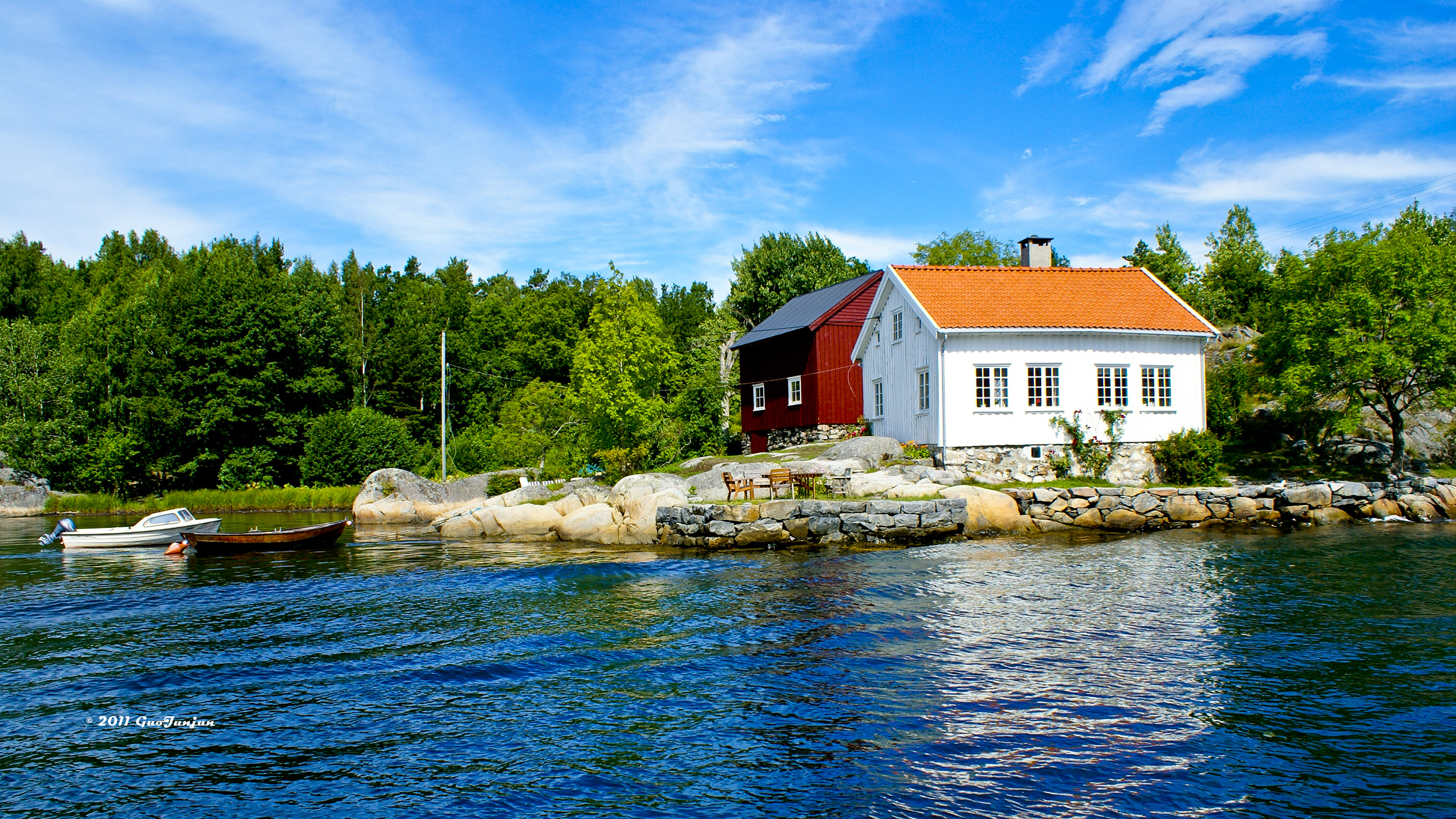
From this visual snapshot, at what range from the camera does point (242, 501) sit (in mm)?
43156

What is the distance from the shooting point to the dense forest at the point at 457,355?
25.9 m

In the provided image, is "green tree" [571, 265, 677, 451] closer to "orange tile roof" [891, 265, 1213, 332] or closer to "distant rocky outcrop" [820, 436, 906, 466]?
"distant rocky outcrop" [820, 436, 906, 466]

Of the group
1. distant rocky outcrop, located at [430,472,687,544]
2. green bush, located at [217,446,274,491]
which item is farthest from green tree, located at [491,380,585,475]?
green bush, located at [217,446,274,491]

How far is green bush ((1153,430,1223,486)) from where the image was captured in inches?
1030

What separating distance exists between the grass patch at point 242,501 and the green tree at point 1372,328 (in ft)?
132

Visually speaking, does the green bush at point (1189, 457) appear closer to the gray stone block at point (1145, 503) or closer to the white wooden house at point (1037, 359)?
the white wooden house at point (1037, 359)

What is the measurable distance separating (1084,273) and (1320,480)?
9.88m

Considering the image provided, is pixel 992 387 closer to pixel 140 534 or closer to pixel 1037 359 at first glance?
pixel 1037 359

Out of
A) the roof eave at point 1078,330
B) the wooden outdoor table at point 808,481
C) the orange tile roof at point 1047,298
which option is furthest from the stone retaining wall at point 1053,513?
the orange tile roof at point 1047,298

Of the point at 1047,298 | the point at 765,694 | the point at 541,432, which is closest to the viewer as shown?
the point at 765,694

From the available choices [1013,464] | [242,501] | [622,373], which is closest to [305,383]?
[242,501]

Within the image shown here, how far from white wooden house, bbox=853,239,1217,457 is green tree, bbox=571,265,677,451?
11.8 metres

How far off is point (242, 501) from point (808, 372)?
1159 inches

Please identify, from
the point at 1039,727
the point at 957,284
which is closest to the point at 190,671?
the point at 1039,727
